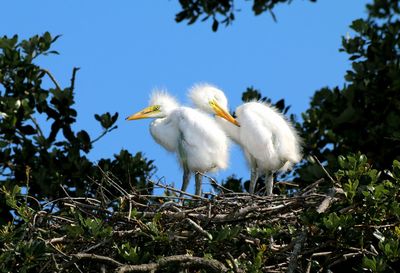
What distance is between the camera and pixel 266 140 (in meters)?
8.78

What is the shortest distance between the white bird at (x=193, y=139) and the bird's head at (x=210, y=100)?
3cm

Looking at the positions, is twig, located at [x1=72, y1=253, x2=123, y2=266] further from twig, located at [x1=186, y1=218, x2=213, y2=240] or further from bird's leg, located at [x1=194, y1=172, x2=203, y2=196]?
bird's leg, located at [x1=194, y1=172, x2=203, y2=196]

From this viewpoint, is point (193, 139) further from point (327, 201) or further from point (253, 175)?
point (327, 201)

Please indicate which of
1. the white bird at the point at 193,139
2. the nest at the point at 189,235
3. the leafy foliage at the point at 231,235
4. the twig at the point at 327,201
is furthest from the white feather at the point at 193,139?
the twig at the point at 327,201

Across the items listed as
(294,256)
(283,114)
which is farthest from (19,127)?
(294,256)

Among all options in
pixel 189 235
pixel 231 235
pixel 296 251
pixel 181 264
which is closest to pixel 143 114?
pixel 189 235

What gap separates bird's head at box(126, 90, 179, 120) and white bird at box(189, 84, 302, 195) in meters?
0.71

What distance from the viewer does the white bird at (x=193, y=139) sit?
8883mm

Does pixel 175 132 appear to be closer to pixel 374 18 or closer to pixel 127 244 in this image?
pixel 374 18

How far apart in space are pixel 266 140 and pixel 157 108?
119 cm

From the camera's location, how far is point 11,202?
6352mm

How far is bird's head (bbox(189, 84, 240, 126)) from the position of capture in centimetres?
930

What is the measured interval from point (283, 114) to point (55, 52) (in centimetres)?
191

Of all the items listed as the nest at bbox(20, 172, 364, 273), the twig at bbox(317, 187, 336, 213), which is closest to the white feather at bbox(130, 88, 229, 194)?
the nest at bbox(20, 172, 364, 273)
